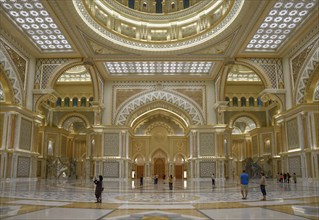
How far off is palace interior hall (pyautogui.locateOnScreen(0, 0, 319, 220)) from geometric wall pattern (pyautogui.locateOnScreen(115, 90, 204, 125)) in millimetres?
82

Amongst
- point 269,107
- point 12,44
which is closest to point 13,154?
point 12,44

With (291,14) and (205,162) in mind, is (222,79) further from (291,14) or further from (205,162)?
(291,14)

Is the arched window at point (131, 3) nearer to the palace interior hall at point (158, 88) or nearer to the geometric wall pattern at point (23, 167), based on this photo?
the palace interior hall at point (158, 88)

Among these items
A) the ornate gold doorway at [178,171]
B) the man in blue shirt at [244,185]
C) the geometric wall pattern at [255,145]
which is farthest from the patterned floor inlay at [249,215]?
the ornate gold doorway at [178,171]

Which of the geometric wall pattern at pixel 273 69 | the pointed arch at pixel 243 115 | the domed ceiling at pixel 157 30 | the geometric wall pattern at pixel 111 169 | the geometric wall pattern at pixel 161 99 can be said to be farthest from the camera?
the pointed arch at pixel 243 115

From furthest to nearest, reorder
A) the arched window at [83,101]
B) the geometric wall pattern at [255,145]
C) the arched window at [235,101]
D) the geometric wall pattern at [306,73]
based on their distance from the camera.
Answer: the arched window at [83,101] < the geometric wall pattern at [255,145] < the arched window at [235,101] < the geometric wall pattern at [306,73]

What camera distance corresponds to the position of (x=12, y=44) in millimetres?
16484

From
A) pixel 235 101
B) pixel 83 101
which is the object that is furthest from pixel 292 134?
pixel 83 101

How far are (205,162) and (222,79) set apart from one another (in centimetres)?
659

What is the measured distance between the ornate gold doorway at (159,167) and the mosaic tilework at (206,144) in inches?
457

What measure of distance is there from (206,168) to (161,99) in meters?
6.56

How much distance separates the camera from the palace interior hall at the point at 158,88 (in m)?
14.0

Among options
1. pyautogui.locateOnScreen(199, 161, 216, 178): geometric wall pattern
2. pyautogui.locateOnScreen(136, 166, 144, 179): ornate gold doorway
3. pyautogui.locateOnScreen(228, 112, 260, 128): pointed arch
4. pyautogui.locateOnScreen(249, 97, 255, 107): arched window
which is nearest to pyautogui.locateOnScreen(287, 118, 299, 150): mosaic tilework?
pyautogui.locateOnScreen(199, 161, 216, 178): geometric wall pattern

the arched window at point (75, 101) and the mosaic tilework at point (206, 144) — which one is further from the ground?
the arched window at point (75, 101)
